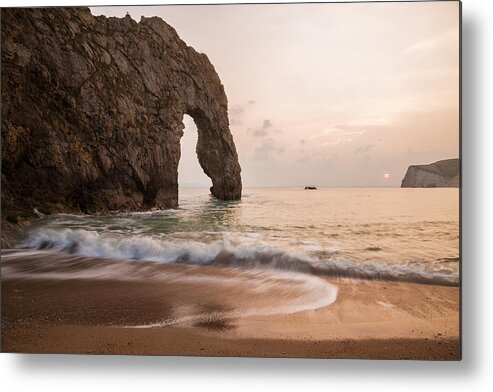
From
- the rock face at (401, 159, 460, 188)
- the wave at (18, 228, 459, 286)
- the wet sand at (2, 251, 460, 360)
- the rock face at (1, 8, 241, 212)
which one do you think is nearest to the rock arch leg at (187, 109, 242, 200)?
the rock face at (1, 8, 241, 212)

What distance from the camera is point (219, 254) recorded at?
107 inches

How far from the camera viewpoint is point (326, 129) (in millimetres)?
2588

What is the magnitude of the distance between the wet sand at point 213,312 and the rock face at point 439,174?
2.06 ft

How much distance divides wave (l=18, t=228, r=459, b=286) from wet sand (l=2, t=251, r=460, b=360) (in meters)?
0.05

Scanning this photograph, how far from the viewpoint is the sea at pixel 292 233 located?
2.54 m

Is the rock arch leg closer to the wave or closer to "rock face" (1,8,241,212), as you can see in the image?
"rock face" (1,8,241,212)

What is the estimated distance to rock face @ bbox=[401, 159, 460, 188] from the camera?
8.10 feet

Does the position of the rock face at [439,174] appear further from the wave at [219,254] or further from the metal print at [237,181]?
the wave at [219,254]

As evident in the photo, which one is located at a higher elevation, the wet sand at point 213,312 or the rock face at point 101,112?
the rock face at point 101,112

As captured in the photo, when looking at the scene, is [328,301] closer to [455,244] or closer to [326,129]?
[455,244]

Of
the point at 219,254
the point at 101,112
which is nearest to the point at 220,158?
the point at 219,254

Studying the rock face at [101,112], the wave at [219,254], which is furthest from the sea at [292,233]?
the rock face at [101,112]

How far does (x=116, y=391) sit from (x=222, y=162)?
65.0 inches

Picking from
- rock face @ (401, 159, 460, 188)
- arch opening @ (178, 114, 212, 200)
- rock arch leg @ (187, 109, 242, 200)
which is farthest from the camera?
arch opening @ (178, 114, 212, 200)
